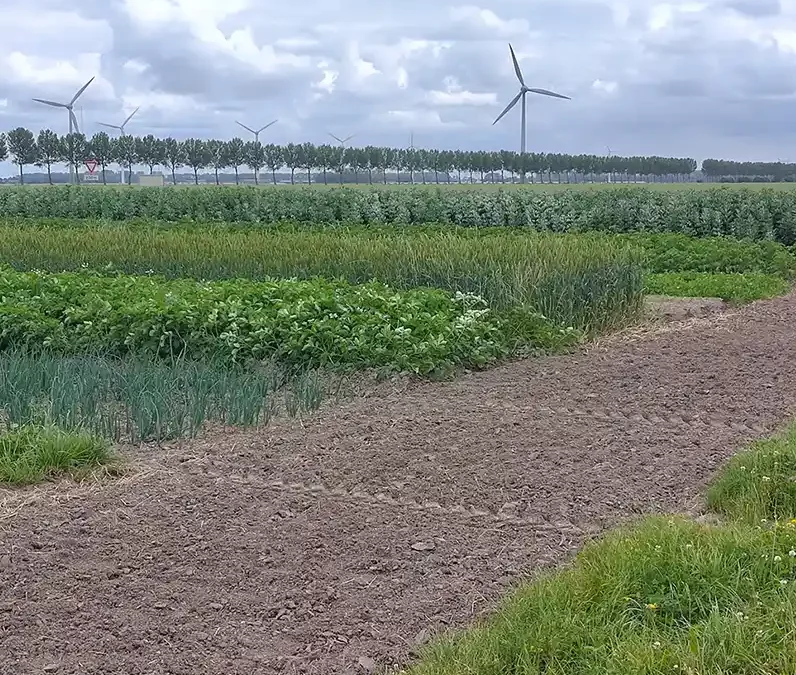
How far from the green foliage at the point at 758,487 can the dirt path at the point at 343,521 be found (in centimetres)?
23

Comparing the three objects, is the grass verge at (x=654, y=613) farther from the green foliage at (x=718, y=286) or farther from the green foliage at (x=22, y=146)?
the green foliage at (x=22, y=146)

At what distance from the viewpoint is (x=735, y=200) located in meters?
22.7

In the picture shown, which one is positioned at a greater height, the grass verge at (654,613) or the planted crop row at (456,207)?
the planted crop row at (456,207)

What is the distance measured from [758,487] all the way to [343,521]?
211 centimetres

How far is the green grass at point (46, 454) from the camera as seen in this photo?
207 inches

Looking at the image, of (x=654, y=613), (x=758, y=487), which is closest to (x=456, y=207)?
(x=758, y=487)

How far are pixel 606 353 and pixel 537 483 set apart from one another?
4.03 metres

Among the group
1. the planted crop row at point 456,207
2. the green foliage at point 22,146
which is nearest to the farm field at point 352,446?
the planted crop row at point 456,207

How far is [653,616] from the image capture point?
343 centimetres

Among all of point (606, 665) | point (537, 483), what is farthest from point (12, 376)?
point (606, 665)

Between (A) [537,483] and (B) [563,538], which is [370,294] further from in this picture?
(B) [563,538]

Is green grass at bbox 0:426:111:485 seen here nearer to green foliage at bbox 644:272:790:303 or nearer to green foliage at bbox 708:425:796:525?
green foliage at bbox 708:425:796:525

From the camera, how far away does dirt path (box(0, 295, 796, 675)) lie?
3652mm

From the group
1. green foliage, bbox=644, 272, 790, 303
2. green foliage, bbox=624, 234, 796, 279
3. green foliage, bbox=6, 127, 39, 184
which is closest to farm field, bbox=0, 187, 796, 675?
green foliage, bbox=644, 272, 790, 303
